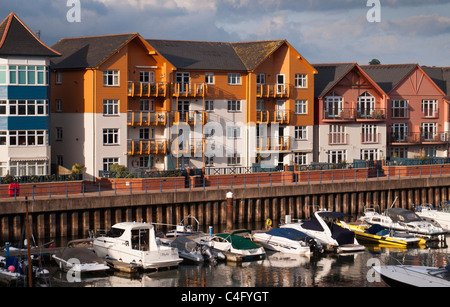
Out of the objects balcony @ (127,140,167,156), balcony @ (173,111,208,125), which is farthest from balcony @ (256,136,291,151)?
balcony @ (127,140,167,156)

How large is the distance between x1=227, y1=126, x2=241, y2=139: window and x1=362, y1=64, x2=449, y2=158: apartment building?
1586 centimetres

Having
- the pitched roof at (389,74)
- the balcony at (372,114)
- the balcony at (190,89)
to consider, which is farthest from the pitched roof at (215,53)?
the pitched roof at (389,74)

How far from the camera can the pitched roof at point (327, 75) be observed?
70688mm

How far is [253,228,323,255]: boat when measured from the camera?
152ft

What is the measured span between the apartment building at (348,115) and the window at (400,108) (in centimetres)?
224

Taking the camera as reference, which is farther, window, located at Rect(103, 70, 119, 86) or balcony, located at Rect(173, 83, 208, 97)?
balcony, located at Rect(173, 83, 208, 97)

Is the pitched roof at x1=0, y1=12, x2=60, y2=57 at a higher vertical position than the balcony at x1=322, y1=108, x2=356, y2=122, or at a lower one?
higher

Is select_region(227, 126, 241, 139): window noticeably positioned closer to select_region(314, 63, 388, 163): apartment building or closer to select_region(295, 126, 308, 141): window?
select_region(295, 126, 308, 141): window

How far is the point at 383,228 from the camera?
2023 inches

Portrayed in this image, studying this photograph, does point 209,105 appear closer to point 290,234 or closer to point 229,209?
point 229,209

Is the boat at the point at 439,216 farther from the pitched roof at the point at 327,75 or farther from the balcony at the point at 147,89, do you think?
the balcony at the point at 147,89

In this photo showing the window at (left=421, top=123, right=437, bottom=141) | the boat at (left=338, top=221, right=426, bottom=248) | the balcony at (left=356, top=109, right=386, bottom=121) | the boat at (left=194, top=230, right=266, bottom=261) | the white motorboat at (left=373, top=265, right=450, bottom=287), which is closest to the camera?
the white motorboat at (left=373, top=265, right=450, bottom=287)

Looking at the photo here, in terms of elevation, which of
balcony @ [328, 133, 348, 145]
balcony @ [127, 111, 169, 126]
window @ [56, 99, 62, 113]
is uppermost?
window @ [56, 99, 62, 113]
